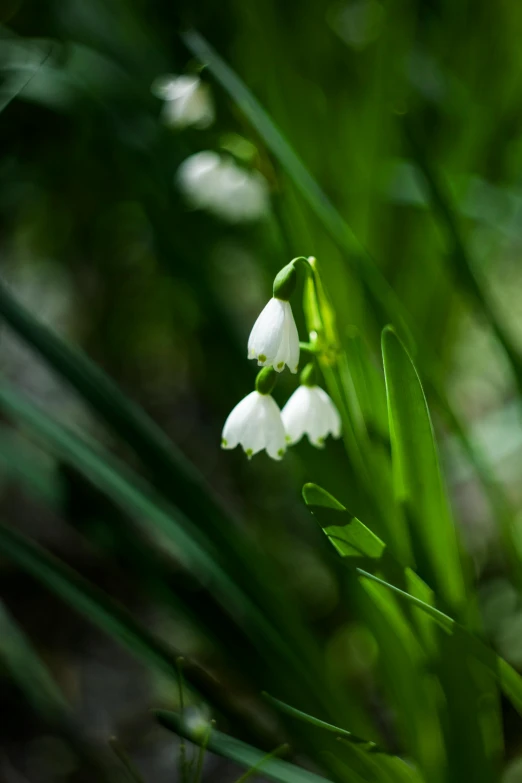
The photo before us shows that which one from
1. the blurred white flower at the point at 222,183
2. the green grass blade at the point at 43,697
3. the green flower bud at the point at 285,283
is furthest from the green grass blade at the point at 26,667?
the blurred white flower at the point at 222,183

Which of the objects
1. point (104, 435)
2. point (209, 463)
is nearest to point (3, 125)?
point (104, 435)

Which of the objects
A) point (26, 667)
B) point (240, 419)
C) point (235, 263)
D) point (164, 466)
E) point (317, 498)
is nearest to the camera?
point (317, 498)

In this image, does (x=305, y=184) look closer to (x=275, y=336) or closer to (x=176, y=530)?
(x=275, y=336)

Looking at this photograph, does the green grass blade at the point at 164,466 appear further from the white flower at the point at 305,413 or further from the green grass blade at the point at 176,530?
the white flower at the point at 305,413

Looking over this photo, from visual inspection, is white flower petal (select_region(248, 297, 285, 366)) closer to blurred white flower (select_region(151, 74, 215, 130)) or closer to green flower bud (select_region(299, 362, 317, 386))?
green flower bud (select_region(299, 362, 317, 386))

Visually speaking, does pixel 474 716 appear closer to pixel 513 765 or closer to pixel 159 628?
pixel 513 765

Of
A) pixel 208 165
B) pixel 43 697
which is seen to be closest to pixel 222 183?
pixel 208 165

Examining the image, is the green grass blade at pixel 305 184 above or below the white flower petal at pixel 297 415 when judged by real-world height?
above
